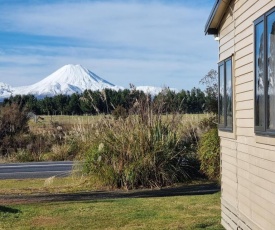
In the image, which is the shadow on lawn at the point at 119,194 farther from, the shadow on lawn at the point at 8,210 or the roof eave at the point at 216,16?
the roof eave at the point at 216,16

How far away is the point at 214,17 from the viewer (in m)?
9.16

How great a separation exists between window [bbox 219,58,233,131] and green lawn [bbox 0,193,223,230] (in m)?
1.99

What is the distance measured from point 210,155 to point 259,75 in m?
9.30

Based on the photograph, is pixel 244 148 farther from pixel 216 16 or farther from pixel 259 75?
pixel 216 16

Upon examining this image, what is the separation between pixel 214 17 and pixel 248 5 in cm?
200

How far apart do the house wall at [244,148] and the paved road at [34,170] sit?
10.2 metres

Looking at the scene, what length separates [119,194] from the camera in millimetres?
13883

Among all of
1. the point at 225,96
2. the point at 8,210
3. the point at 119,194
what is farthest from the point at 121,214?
the point at 225,96

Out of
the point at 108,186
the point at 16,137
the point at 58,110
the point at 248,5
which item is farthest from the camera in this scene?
the point at 58,110

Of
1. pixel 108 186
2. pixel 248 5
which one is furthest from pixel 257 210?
pixel 108 186

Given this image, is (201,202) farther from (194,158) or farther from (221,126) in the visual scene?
(194,158)

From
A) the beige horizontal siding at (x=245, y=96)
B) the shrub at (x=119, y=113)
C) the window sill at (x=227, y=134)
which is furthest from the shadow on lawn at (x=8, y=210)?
the beige horizontal siding at (x=245, y=96)

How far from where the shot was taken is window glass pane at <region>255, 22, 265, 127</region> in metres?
6.18

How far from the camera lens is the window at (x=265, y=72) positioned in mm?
5758
